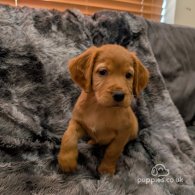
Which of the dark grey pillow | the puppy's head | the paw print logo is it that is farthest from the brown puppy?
the dark grey pillow

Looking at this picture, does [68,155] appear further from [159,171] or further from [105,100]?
[159,171]

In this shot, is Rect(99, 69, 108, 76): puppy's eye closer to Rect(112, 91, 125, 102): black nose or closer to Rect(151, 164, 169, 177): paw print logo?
Rect(112, 91, 125, 102): black nose

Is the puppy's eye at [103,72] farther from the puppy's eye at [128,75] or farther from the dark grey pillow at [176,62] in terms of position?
the dark grey pillow at [176,62]

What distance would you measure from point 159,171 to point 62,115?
1.61 feet

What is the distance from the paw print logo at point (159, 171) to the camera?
1.24 m

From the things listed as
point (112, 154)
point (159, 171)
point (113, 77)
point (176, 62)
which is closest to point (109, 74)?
point (113, 77)

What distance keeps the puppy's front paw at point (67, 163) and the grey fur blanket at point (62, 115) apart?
24mm

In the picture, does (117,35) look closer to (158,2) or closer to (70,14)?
(70,14)

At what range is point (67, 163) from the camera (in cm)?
113

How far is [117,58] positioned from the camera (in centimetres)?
110

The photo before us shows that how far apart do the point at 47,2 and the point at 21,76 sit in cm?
67

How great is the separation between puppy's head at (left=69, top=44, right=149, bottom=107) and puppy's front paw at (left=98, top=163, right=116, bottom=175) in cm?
24

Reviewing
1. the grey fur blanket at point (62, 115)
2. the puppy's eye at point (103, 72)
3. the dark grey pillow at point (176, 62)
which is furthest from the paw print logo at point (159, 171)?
the dark grey pillow at point (176, 62)

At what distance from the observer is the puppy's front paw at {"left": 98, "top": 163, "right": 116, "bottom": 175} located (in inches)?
46.3
